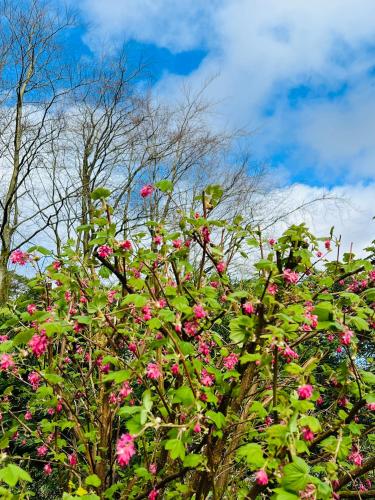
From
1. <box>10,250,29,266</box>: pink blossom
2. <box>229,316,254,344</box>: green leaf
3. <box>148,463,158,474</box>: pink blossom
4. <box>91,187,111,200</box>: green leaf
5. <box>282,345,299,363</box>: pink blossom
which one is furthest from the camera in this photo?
<box>10,250,29,266</box>: pink blossom

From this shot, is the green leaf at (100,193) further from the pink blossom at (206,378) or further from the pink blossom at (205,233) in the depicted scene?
the pink blossom at (206,378)

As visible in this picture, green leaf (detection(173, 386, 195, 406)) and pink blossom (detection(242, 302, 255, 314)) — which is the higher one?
pink blossom (detection(242, 302, 255, 314))

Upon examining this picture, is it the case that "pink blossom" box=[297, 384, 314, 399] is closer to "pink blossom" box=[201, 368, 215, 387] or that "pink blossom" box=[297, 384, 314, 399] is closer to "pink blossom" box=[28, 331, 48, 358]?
"pink blossom" box=[201, 368, 215, 387]

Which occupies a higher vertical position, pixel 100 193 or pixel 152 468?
pixel 100 193

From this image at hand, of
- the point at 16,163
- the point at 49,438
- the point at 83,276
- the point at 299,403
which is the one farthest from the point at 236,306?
the point at 16,163

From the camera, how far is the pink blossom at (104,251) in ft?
7.22

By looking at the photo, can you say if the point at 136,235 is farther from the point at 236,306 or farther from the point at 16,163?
the point at 16,163

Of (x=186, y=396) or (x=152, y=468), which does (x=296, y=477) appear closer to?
(x=186, y=396)

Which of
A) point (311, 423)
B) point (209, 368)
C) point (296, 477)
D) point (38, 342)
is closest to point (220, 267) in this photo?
point (209, 368)

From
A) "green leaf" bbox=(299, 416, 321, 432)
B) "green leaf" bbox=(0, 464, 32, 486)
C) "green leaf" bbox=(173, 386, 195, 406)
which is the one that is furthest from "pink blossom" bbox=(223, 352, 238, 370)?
"green leaf" bbox=(0, 464, 32, 486)

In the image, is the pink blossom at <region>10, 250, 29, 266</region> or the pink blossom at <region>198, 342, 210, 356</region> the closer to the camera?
the pink blossom at <region>198, 342, 210, 356</region>

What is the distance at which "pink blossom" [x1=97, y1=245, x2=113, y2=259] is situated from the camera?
2.20 meters

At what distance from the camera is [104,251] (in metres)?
2.22

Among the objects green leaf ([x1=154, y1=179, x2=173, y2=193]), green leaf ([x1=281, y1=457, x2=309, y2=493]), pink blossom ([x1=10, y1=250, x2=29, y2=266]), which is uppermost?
green leaf ([x1=154, y1=179, x2=173, y2=193])
